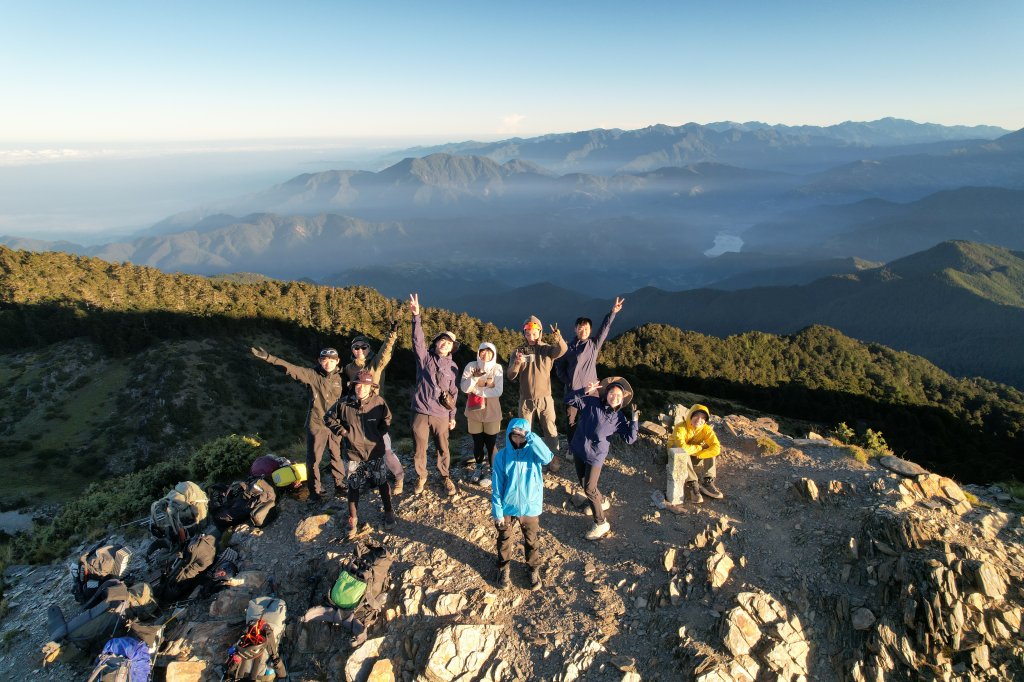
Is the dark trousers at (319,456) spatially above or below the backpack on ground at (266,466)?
above

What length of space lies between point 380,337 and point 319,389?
123ft

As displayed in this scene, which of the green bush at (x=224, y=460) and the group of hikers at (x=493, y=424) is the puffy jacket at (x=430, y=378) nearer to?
the group of hikers at (x=493, y=424)

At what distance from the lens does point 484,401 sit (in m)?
8.83

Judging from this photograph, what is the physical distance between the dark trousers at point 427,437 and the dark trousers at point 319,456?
144 centimetres

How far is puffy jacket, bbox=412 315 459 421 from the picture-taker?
8320 mm

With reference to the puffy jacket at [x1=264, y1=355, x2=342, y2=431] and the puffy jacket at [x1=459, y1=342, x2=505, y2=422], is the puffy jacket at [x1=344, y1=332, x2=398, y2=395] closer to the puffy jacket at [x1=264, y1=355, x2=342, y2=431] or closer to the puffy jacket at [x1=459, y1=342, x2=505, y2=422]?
the puffy jacket at [x1=264, y1=355, x2=342, y2=431]

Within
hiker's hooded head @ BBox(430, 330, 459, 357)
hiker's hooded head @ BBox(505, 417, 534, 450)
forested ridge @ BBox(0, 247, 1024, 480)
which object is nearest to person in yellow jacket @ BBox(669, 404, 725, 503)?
hiker's hooded head @ BBox(505, 417, 534, 450)

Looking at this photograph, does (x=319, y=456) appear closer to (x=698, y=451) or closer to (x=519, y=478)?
(x=519, y=478)

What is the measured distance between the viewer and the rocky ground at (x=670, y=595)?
19.2 ft

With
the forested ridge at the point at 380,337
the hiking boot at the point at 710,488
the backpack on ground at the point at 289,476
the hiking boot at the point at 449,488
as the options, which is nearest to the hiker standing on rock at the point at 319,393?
the backpack on ground at the point at 289,476

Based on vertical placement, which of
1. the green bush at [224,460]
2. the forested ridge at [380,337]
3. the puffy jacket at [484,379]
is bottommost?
the forested ridge at [380,337]

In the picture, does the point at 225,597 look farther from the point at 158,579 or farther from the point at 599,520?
the point at 599,520

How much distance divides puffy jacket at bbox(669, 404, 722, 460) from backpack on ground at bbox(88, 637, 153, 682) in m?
8.35

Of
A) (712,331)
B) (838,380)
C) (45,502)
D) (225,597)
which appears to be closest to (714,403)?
(838,380)
